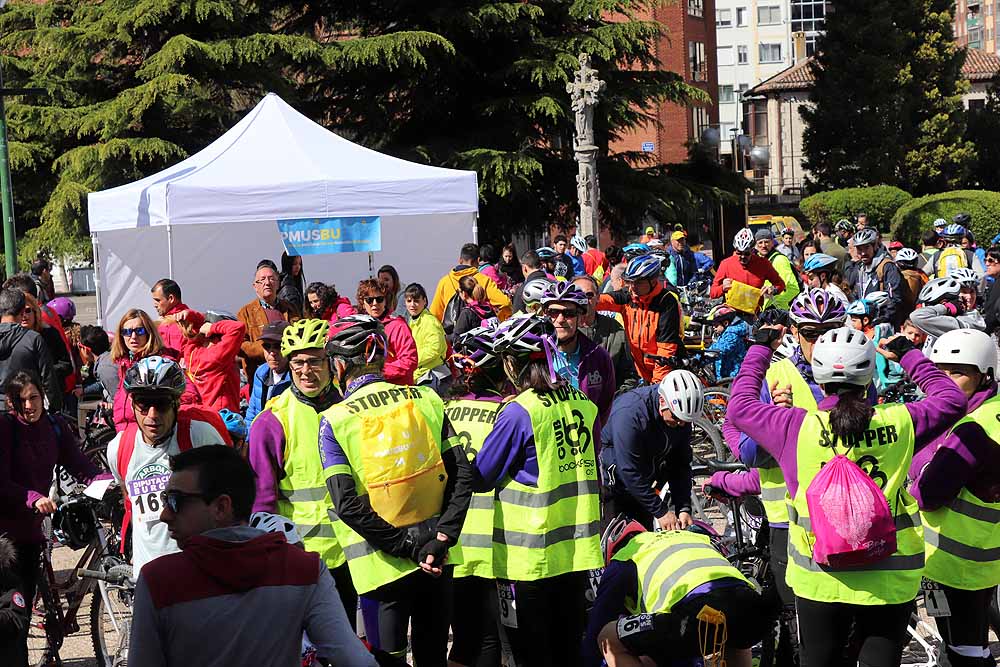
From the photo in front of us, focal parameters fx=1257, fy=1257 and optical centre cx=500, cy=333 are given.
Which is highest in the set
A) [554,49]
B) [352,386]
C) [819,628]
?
[554,49]

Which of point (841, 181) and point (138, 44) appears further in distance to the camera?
point (841, 181)

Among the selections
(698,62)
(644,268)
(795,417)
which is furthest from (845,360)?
(698,62)

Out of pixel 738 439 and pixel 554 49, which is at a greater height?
pixel 554 49

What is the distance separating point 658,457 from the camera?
20.4 ft

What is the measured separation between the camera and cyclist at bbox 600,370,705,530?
5.88m

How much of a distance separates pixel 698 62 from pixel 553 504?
215 ft

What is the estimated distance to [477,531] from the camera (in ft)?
17.6

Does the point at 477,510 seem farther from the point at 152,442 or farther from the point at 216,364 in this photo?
the point at 216,364

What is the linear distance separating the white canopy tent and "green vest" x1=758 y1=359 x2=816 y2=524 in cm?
961

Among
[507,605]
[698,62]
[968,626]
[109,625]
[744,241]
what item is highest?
[698,62]

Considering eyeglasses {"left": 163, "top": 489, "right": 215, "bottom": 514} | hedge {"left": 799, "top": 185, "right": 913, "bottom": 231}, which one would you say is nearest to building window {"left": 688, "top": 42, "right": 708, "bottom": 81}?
hedge {"left": 799, "top": 185, "right": 913, "bottom": 231}

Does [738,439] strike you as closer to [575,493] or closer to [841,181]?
[575,493]

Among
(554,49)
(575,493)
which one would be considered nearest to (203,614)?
(575,493)

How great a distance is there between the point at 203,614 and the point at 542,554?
2.25 m
